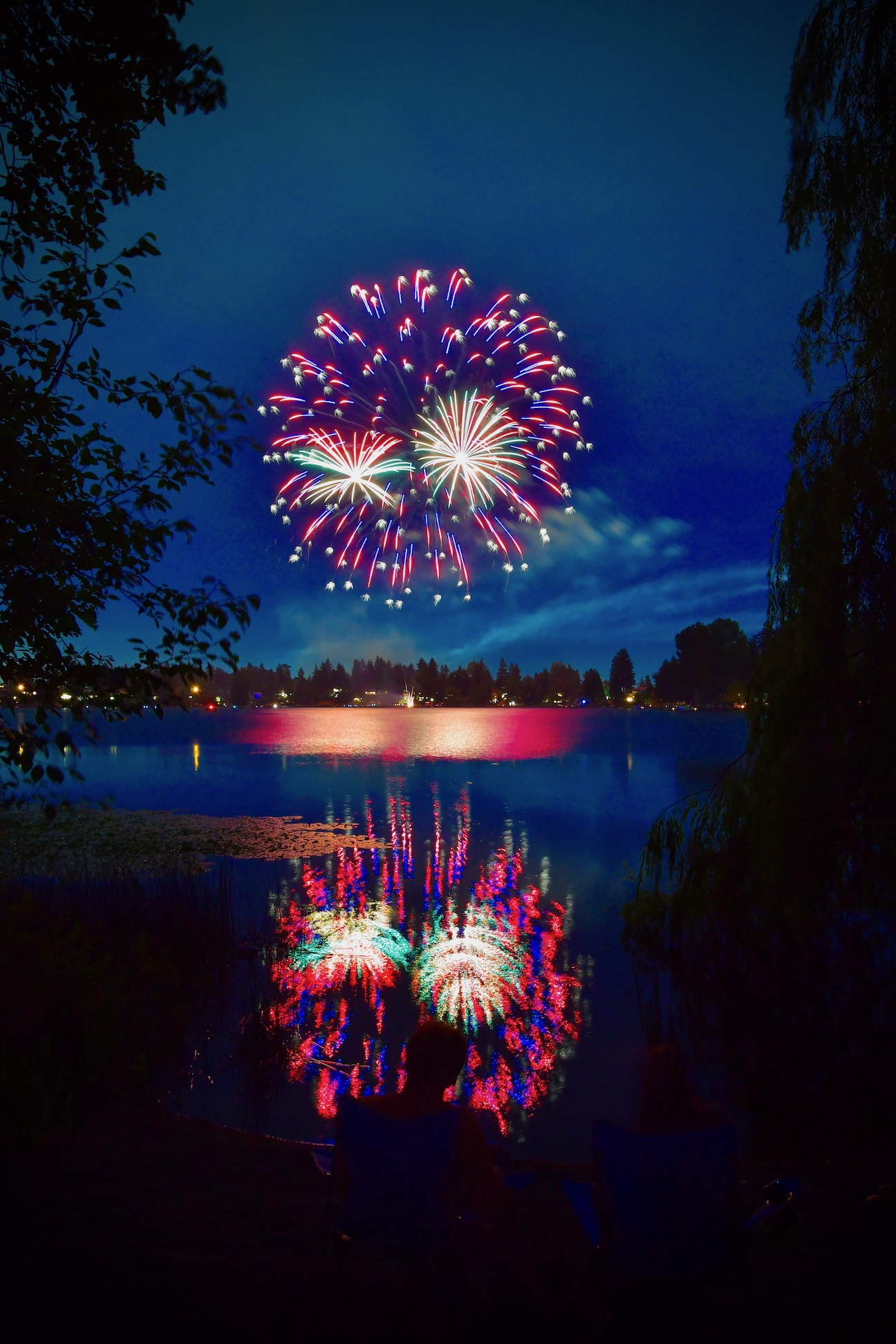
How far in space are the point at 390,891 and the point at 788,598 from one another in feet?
39.5

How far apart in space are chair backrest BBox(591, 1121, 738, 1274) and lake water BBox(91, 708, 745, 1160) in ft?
12.2

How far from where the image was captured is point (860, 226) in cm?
647

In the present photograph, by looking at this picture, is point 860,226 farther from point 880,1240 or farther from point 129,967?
point 129,967

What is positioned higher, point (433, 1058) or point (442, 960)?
point (433, 1058)

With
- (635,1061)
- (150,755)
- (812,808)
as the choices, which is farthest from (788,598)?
(150,755)

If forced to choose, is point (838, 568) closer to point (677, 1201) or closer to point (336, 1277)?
point (677, 1201)

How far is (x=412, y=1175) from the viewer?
3.36 m

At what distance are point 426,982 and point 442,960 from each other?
45.3 inches

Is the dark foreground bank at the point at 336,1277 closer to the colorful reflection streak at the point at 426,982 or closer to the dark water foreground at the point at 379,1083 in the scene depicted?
the dark water foreground at the point at 379,1083

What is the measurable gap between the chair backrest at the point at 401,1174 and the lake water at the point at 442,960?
3723 mm

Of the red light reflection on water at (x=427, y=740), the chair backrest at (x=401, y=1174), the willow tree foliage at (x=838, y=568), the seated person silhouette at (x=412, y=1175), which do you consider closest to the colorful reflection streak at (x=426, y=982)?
the willow tree foliage at (x=838, y=568)

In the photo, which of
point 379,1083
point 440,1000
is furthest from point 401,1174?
point 440,1000

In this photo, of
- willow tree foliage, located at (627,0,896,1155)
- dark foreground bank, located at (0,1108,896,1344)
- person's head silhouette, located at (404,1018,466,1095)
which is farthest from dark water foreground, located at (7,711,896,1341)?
willow tree foliage, located at (627,0,896,1155)

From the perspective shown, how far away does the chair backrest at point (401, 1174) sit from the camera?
11.0 feet
